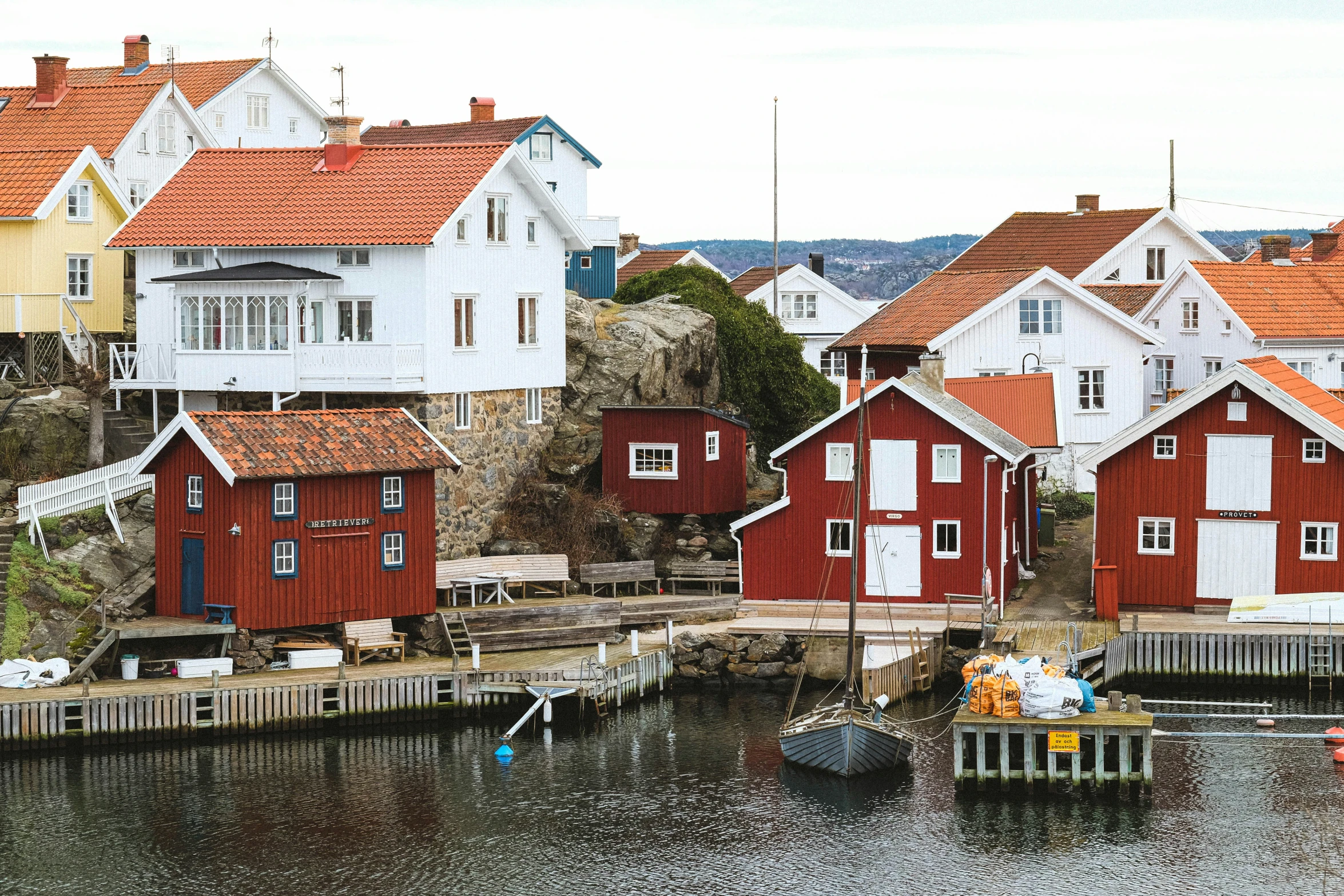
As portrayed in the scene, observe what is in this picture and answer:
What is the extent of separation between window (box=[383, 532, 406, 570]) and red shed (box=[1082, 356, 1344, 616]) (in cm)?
1540

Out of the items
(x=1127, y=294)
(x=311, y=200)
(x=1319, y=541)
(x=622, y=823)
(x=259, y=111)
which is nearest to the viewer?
(x=622, y=823)

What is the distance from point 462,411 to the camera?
151ft

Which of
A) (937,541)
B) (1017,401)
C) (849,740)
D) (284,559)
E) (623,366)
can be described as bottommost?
(849,740)

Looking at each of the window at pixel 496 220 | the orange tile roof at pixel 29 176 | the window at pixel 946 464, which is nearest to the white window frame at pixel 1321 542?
the window at pixel 946 464

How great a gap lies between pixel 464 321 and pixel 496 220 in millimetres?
2857

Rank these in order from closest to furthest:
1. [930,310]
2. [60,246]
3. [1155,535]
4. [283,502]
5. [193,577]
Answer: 1. [283,502]
2. [193,577]
3. [1155,535]
4. [60,246]
5. [930,310]

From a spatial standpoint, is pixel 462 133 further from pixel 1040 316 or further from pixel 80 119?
pixel 1040 316

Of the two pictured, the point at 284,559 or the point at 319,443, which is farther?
the point at 319,443

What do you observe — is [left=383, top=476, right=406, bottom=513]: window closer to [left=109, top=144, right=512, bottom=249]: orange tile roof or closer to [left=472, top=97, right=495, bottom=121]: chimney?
[left=109, top=144, right=512, bottom=249]: orange tile roof

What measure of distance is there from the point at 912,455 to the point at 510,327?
1090cm

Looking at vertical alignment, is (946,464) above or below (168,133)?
below

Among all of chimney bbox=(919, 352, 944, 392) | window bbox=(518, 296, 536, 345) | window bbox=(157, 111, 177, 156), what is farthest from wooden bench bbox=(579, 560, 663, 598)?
window bbox=(157, 111, 177, 156)

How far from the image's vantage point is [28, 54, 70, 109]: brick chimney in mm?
57938

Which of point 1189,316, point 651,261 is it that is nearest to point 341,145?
point 1189,316
